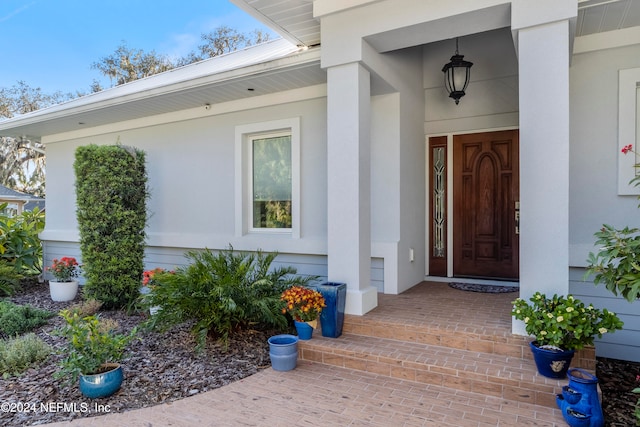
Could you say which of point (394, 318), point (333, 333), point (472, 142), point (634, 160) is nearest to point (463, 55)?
point (472, 142)

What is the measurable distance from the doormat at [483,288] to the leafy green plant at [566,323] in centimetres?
201

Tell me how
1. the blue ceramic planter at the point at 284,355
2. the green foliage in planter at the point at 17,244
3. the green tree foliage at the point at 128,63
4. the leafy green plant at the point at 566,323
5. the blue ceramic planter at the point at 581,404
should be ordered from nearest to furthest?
the blue ceramic planter at the point at 581,404
the leafy green plant at the point at 566,323
the blue ceramic planter at the point at 284,355
the green foliage in planter at the point at 17,244
the green tree foliage at the point at 128,63

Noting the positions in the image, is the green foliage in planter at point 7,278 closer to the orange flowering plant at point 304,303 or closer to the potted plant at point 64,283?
the potted plant at point 64,283

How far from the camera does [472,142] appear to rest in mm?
5293

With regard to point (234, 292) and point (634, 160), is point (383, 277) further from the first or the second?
point (634, 160)

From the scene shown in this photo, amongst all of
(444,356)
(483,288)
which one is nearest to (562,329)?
(444,356)

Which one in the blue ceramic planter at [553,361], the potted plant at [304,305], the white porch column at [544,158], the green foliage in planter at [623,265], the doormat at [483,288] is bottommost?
the blue ceramic planter at [553,361]

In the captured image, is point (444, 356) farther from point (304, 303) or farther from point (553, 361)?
point (304, 303)

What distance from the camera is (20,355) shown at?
11.7ft

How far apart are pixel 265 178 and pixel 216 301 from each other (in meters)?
2.44

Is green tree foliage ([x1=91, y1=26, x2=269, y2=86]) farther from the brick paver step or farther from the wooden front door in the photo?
the brick paver step

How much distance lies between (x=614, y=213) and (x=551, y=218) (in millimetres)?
1307

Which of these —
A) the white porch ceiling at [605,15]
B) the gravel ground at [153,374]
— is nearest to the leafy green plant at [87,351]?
the gravel ground at [153,374]

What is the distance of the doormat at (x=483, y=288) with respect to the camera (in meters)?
4.82
